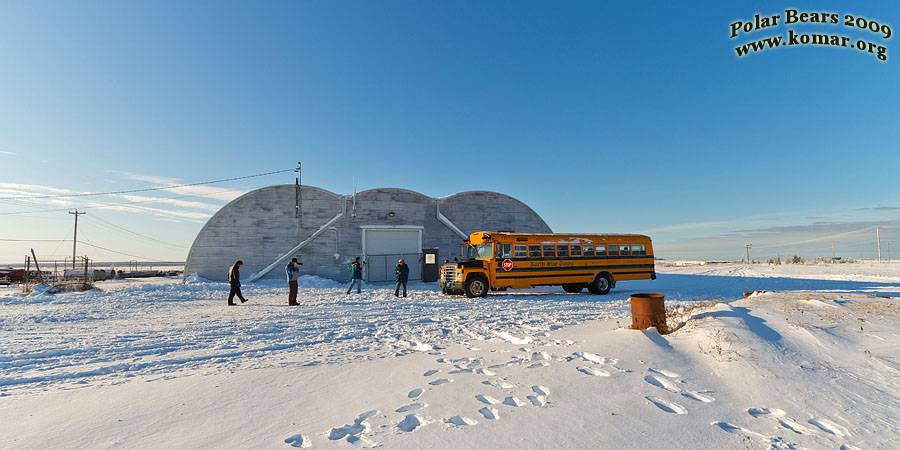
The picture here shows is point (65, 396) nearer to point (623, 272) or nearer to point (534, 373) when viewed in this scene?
point (534, 373)

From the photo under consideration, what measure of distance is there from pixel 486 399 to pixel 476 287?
12402 mm

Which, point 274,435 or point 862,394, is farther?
point 862,394

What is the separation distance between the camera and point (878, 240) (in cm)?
4784

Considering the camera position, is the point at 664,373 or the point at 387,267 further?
the point at 387,267

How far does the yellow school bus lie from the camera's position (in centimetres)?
1689

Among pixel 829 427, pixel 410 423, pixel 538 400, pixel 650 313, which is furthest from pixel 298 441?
pixel 650 313

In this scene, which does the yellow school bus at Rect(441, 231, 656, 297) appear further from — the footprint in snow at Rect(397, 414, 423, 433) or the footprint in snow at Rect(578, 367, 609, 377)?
the footprint in snow at Rect(397, 414, 423, 433)

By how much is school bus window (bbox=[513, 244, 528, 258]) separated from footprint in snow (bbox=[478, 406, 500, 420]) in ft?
43.5

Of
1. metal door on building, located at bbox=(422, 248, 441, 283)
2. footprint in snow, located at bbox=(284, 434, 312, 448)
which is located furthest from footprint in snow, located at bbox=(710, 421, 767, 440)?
metal door on building, located at bbox=(422, 248, 441, 283)

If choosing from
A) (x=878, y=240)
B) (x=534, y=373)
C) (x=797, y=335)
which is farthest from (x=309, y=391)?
Answer: (x=878, y=240)

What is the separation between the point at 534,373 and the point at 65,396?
17.8 feet

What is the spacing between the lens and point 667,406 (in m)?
4.15

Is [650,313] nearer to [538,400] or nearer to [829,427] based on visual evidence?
[829,427]

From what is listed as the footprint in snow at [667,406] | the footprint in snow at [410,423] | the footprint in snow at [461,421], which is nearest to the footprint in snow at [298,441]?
the footprint in snow at [410,423]
